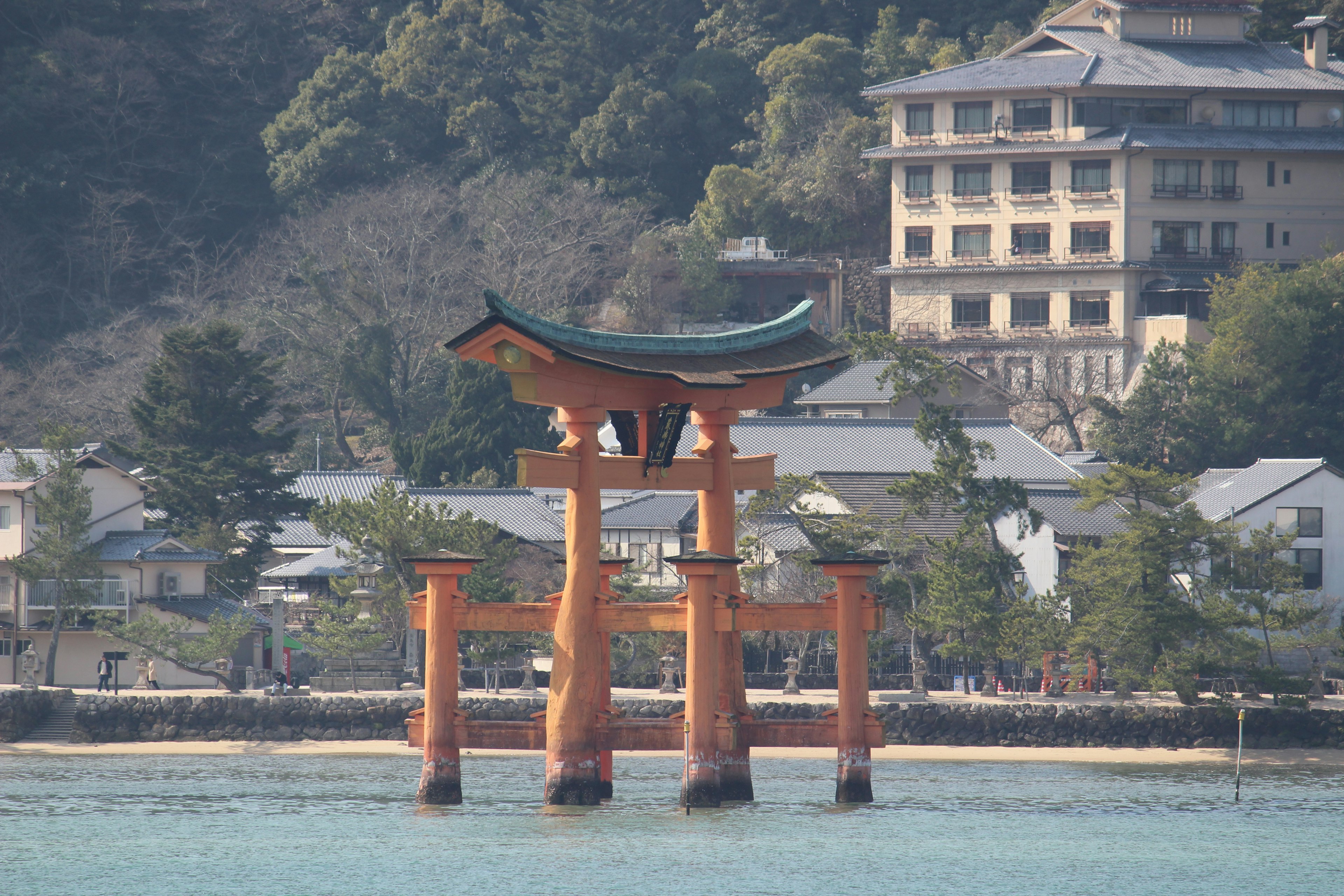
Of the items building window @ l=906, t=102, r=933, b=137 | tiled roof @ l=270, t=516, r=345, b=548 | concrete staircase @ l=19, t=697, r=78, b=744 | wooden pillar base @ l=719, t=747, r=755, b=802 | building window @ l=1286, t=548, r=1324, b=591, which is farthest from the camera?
building window @ l=906, t=102, r=933, b=137

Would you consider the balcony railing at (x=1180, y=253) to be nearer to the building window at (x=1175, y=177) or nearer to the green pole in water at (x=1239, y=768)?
the building window at (x=1175, y=177)

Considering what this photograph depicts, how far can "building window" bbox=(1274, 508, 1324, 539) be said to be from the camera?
5609cm

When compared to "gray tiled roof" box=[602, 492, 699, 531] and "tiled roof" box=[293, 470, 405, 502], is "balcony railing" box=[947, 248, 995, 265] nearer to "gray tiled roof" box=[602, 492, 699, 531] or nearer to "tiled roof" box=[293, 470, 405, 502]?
"gray tiled roof" box=[602, 492, 699, 531]

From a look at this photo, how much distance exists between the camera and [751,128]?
88375 mm

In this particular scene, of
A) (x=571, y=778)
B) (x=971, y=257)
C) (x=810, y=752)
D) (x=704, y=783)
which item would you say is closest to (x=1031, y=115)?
(x=971, y=257)

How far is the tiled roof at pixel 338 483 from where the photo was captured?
66.6 meters

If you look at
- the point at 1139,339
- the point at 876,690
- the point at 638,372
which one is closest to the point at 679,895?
the point at 638,372

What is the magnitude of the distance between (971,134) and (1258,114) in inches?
428

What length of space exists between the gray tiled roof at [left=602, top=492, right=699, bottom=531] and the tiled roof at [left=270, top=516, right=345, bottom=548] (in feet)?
30.1

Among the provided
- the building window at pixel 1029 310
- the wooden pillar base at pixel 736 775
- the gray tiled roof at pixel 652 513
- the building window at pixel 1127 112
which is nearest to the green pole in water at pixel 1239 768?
the wooden pillar base at pixel 736 775

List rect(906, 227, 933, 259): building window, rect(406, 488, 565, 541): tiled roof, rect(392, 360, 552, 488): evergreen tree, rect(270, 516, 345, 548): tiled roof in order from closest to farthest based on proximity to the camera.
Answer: rect(406, 488, 565, 541): tiled roof → rect(270, 516, 345, 548): tiled roof → rect(392, 360, 552, 488): evergreen tree → rect(906, 227, 933, 259): building window

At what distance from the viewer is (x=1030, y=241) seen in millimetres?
78625

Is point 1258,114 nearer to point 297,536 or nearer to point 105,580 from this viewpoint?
point 297,536

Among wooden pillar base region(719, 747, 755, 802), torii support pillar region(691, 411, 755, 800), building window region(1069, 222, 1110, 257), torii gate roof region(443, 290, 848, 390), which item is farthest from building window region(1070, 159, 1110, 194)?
wooden pillar base region(719, 747, 755, 802)
